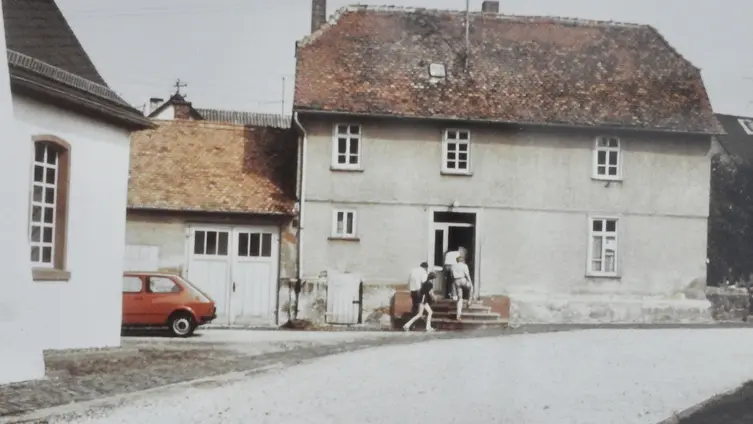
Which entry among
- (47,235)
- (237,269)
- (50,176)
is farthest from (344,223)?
(50,176)

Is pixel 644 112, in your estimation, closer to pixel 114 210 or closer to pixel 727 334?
pixel 727 334

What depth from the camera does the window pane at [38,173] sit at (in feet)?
49.7

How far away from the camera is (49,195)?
51.0ft

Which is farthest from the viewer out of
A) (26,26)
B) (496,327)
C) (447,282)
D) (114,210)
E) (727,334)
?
(447,282)

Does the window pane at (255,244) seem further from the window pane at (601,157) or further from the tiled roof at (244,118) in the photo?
the tiled roof at (244,118)

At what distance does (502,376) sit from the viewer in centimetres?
1394

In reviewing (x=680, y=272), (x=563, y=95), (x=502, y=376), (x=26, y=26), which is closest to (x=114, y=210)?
(x=26, y=26)

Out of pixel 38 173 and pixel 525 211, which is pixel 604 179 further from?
pixel 38 173

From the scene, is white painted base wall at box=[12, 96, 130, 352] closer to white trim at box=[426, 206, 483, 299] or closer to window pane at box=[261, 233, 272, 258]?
window pane at box=[261, 233, 272, 258]

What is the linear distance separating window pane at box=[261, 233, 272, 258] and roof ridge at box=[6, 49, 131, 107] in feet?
38.7

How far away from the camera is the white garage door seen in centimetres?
2836

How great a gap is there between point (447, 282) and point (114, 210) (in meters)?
12.5

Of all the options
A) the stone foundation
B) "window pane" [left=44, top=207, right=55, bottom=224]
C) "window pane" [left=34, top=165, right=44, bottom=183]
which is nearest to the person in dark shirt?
the stone foundation

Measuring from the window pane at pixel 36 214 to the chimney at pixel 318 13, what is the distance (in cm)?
1740
